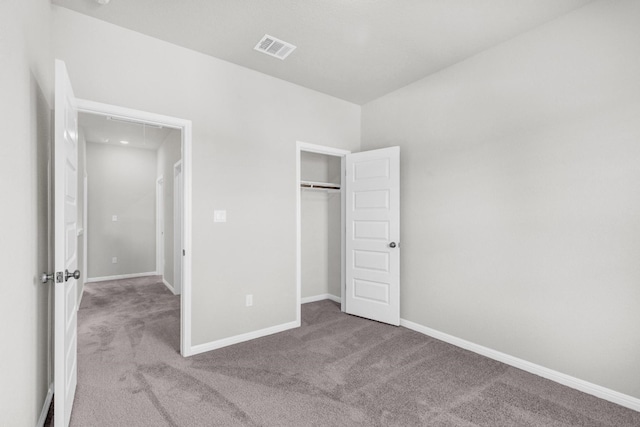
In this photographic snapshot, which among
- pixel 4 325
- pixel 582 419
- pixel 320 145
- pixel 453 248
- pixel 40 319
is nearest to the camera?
pixel 4 325

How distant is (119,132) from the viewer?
5551 millimetres

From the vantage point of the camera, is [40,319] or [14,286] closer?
[14,286]

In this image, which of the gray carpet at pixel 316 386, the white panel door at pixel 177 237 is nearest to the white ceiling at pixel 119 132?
→ the white panel door at pixel 177 237

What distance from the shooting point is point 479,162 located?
301 centimetres

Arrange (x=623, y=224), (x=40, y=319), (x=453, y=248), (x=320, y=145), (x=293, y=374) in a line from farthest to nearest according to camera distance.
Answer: (x=320, y=145), (x=453, y=248), (x=293, y=374), (x=623, y=224), (x=40, y=319)

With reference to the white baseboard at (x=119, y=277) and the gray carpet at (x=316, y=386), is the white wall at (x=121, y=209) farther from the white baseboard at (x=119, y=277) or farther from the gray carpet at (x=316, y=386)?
the gray carpet at (x=316, y=386)

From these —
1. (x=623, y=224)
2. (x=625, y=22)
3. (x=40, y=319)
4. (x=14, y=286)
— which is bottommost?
(x=40, y=319)

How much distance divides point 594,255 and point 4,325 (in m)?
3.50

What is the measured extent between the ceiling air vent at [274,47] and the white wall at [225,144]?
0.45 metres

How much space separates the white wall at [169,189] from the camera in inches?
208

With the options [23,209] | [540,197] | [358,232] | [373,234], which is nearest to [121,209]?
[358,232]

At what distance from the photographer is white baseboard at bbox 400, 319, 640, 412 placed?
2.17m

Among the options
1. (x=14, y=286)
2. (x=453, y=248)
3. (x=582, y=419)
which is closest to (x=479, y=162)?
(x=453, y=248)

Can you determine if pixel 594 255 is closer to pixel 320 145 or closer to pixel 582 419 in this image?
pixel 582 419
